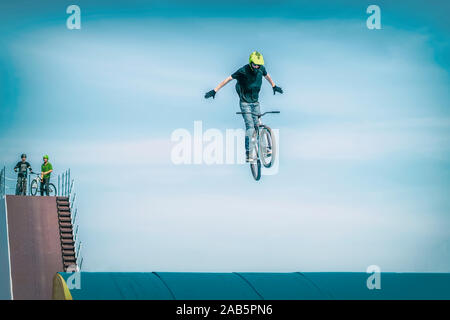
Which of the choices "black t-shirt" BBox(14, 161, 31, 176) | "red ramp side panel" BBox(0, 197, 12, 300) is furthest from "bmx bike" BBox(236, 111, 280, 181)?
"black t-shirt" BBox(14, 161, 31, 176)

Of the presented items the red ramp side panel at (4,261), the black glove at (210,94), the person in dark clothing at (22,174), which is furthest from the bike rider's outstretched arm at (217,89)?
the person in dark clothing at (22,174)

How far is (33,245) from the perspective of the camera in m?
28.6

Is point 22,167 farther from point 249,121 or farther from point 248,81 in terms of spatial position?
point 248,81

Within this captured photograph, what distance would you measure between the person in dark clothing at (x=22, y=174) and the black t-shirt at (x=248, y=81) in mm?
15336

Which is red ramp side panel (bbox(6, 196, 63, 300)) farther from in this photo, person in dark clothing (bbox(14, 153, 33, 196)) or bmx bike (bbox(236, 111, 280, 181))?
bmx bike (bbox(236, 111, 280, 181))

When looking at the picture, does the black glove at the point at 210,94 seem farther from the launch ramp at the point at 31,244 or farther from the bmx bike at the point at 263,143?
the launch ramp at the point at 31,244

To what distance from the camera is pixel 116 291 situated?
15.3 meters

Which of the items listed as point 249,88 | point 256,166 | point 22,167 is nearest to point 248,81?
point 249,88

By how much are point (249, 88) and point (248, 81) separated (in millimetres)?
193

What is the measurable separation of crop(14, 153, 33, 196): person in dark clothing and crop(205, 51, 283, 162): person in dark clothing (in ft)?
49.5
